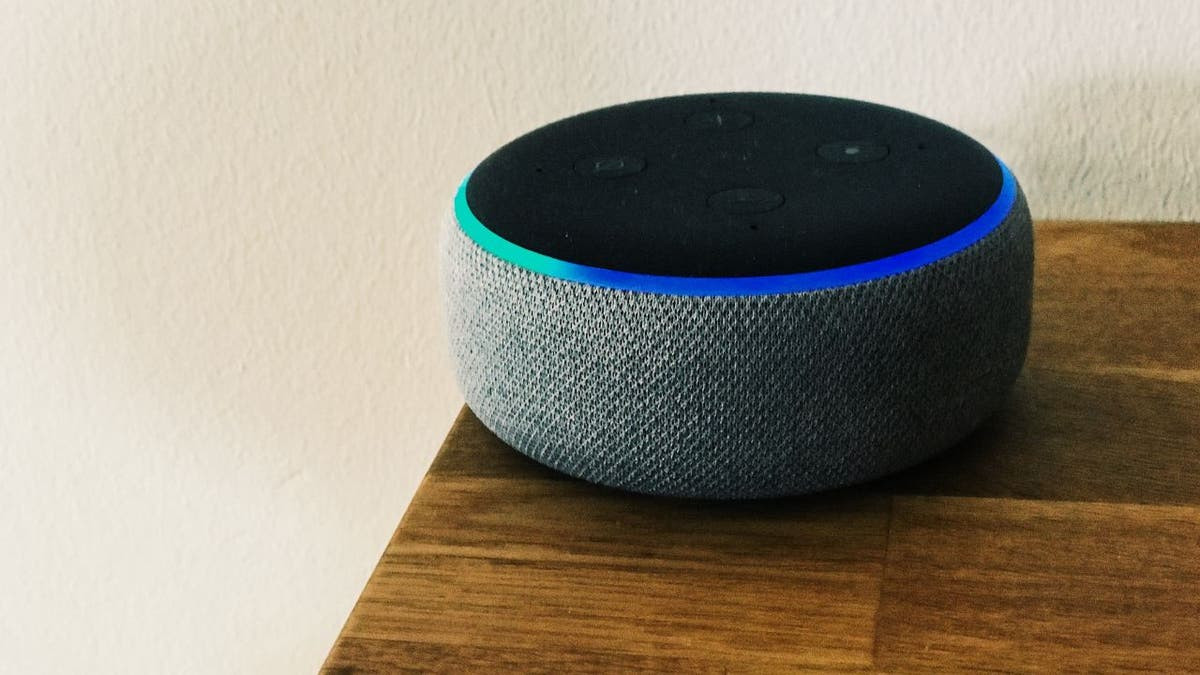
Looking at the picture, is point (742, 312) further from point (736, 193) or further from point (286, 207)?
point (286, 207)

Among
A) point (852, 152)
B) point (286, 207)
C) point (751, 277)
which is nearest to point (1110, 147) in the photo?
point (852, 152)

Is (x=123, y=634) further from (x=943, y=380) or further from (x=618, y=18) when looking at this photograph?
(x=943, y=380)

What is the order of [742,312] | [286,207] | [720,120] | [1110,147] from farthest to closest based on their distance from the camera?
[286,207] < [1110,147] < [720,120] < [742,312]

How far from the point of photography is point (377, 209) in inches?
31.1

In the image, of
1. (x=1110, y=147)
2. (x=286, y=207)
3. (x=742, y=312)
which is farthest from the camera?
(x=286, y=207)

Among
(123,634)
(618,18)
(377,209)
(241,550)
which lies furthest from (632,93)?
(123,634)

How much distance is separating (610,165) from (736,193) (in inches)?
2.5

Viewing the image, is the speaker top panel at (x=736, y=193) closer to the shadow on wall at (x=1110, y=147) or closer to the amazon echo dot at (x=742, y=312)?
the amazon echo dot at (x=742, y=312)

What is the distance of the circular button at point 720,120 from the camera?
1.79 feet

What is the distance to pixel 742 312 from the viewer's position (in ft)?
1.36

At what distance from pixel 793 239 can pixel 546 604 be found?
0.52ft

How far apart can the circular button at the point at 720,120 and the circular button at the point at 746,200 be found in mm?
80

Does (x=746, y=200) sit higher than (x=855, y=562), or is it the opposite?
(x=746, y=200)

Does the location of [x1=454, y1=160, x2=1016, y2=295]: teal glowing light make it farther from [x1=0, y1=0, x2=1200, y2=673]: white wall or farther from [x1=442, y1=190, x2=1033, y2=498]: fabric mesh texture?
[x1=0, y1=0, x2=1200, y2=673]: white wall
